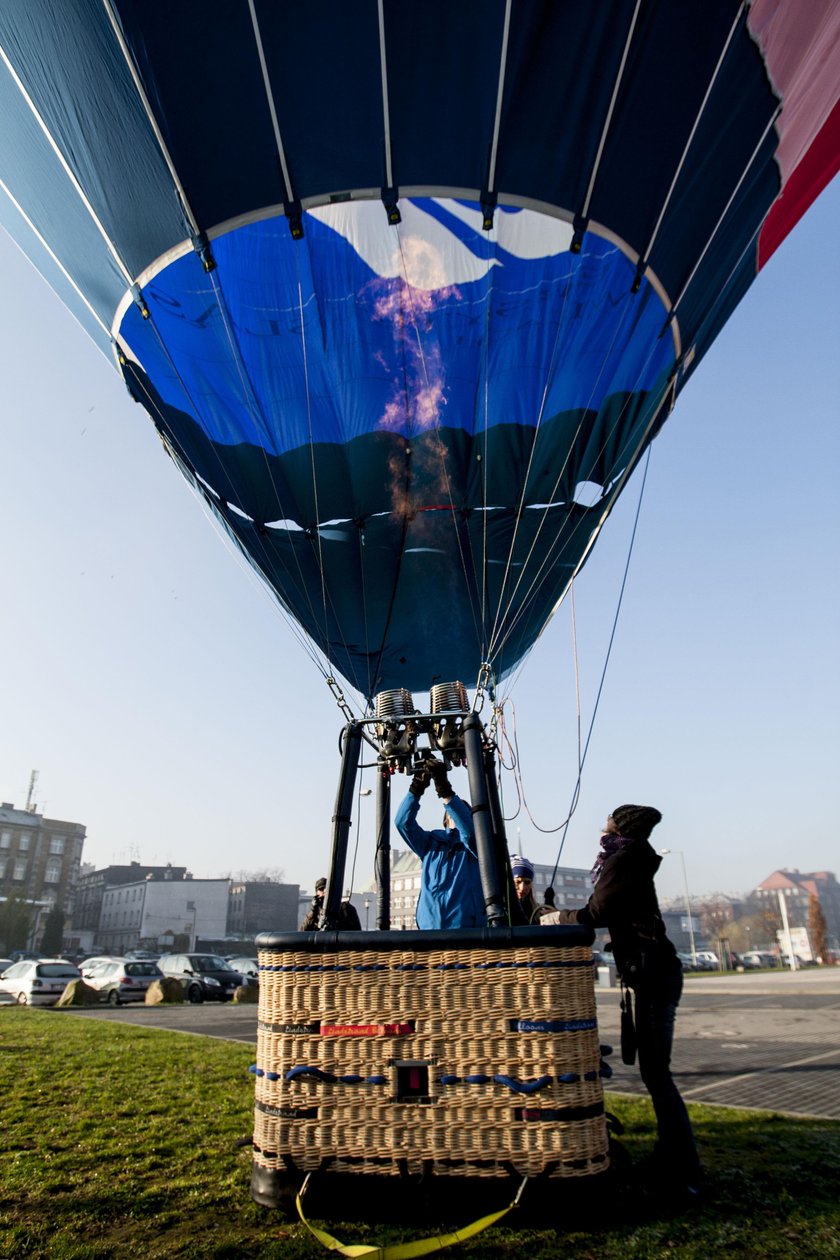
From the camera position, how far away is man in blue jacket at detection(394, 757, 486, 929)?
14.8 ft

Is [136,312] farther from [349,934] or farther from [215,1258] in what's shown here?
[215,1258]

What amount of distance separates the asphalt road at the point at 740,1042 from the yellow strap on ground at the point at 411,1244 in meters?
2.88

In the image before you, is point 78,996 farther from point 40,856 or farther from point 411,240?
point 40,856

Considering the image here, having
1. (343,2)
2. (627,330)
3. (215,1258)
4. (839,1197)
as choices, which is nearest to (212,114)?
(343,2)

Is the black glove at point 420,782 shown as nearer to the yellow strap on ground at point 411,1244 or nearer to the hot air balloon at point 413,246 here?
the hot air balloon at point 413,246

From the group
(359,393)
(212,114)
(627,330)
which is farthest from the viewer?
(359,393)

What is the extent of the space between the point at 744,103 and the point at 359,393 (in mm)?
3136

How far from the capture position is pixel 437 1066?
2.77 m

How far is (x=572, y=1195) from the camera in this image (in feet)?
8.67

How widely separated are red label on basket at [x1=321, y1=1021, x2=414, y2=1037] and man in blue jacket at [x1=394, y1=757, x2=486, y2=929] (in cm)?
163

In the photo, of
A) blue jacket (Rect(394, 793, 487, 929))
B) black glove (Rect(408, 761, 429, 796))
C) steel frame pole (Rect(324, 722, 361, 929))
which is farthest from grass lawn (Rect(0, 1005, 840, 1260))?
black glove (Rect(408, 761, 429, 796))

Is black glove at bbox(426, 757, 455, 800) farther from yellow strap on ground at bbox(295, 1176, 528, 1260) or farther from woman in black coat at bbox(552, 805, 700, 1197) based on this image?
yellow strap on ground at bbox(295, 1176, 528, 1260)

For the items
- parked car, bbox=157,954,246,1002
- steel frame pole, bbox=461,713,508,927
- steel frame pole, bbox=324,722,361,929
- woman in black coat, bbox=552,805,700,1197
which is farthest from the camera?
parked car, bbox=157,954,246,1002

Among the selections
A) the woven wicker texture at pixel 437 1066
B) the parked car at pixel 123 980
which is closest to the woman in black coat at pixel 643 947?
the woven wicker texture at pixel 437 1066
